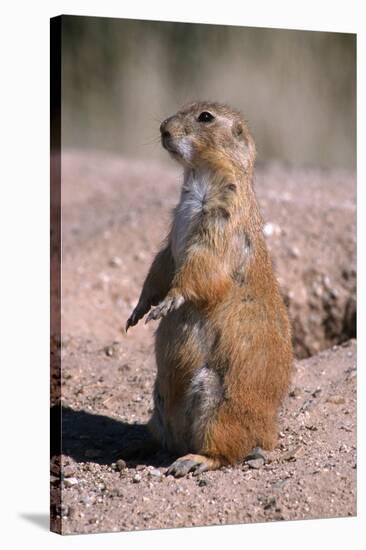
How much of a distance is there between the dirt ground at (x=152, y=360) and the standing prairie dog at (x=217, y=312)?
0.78 ft

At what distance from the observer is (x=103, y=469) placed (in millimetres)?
6609

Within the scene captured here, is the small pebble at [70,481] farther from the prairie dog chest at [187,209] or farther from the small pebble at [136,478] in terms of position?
the prairie dog chest at [187,209]

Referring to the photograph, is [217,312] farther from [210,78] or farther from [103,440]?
[210,78]

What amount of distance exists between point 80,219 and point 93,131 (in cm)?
146

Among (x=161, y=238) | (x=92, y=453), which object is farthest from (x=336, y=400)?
(x=161, y=238)

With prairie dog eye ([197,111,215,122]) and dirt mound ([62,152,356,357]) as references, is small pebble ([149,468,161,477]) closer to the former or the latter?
prairie dog eye ([197,111,215,122])

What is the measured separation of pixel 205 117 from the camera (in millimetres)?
6734

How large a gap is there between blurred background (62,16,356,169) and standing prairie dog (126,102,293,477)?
0.87m

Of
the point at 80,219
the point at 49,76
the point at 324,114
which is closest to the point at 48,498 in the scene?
the point at 49,76

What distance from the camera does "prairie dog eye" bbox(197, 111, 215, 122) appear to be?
673 cm

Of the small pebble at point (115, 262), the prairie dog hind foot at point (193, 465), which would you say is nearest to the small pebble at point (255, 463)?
the prairie dog hind foot at point (193, 465)

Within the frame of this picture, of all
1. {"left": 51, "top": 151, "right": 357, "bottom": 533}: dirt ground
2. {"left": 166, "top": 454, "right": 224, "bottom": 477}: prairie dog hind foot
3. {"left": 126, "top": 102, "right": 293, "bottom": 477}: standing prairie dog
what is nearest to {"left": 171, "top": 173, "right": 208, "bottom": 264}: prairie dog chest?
{"left": 126, "top": 102, "right": 293, "bottom": 477}: standing prairie dog

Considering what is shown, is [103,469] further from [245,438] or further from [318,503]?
[318,503]

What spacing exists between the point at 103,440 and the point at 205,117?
221cm
